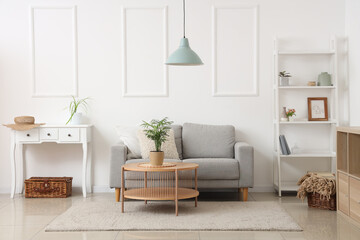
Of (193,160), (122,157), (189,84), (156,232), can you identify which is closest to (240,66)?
(189,84)

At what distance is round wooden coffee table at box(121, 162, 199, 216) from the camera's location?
4578mm

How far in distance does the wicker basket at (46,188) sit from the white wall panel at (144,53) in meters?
1.33

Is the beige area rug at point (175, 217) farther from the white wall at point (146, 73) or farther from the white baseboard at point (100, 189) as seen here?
the white wall at point (146, 73)

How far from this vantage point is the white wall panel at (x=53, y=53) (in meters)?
6.07

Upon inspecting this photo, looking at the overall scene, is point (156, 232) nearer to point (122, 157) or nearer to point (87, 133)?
point (122, 157)

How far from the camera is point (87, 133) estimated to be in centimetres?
575

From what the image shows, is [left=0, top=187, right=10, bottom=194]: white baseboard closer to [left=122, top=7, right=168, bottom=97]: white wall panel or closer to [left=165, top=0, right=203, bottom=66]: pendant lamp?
[left=122, top=7, right=168, bottom=97]: white wall panel

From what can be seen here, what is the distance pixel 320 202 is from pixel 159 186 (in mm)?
1645

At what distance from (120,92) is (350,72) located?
2.78 metres

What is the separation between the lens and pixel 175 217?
14.8 feet

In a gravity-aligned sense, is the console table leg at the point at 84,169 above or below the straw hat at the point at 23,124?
below

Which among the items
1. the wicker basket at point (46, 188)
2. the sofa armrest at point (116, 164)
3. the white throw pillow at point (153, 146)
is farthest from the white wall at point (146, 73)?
the sofa armrest at point (116, 164)

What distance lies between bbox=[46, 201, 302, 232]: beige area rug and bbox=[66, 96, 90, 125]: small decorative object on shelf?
1.09 m

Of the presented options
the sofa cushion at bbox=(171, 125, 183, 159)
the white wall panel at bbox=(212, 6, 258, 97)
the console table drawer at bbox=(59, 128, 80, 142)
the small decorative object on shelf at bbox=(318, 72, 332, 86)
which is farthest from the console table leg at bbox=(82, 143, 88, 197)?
the small decorative object on shelf at bbox=(318, 72, 332, 86)
